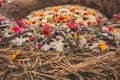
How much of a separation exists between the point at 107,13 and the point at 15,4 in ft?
4.84

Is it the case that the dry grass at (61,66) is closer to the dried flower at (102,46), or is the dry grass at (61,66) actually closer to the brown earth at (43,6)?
the dried flower at (102,46)

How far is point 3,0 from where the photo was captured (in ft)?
16.0

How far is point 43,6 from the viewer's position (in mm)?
4855

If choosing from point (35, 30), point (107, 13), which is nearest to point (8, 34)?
point (35, 30)

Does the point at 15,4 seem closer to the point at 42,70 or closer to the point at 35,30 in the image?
the point at 35,30

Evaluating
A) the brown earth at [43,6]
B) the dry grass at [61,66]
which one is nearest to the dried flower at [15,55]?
the dry grass at [61,66]

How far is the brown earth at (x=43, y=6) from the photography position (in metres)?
4.57

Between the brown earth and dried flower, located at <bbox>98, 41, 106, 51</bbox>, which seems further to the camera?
the brown earth

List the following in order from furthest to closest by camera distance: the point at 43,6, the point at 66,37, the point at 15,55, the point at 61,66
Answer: the point at 43,6 → the point at 66,37 → the point at 15,55 → the point at 61,66

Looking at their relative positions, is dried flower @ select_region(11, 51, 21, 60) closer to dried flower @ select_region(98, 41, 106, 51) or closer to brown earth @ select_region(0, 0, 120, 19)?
dried flower @ select_region(98, 41, 106, 51)

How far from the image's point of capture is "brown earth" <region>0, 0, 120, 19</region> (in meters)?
4.57

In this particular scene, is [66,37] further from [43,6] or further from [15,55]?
[43,6]

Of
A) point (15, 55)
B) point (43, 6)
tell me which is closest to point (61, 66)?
point (15, 55)

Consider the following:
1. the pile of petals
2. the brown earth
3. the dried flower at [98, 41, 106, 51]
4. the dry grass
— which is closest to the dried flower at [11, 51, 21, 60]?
the dry grass
